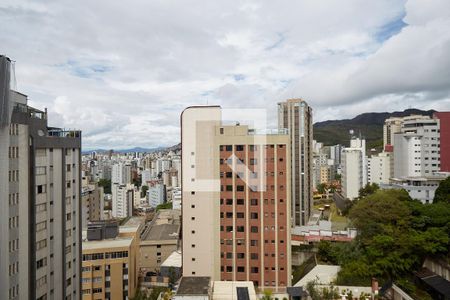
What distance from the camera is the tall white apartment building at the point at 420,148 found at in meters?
19.0

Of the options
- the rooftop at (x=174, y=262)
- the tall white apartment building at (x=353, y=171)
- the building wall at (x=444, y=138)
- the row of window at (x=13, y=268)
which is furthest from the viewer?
the tall white apartment building at (x=353, y=171)

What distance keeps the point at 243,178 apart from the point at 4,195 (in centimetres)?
535

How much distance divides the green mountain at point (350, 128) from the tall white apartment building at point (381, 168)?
28120 millimetres

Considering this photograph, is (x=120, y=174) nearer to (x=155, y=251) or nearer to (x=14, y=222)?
(x=155, y=251)

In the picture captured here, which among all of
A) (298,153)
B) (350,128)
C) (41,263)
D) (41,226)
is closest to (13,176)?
(41,226)

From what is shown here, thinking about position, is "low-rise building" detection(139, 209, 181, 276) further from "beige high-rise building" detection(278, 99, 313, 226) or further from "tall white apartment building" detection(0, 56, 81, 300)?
"tall white apartment building" detection(0, 56, 81, 300)

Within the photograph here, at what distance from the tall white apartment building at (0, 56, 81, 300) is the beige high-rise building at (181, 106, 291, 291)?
9.01 ft

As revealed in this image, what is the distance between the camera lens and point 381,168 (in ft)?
78.6

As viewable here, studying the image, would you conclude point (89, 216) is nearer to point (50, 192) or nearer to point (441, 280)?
point (50, 192)

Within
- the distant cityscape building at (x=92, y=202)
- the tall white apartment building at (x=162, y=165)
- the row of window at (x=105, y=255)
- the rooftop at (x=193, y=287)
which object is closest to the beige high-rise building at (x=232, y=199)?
the rooftop at (x=193, y=287)

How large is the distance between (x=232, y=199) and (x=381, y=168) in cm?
1884

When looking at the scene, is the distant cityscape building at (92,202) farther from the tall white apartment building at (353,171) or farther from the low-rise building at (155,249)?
the tall white apartment building at (353,171)

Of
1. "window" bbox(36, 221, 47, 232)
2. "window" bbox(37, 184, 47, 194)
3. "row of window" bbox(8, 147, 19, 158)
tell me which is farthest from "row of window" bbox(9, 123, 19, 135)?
"window" bbox(36, 221, 47, 232)

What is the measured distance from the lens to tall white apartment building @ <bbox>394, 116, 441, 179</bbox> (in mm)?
19000
